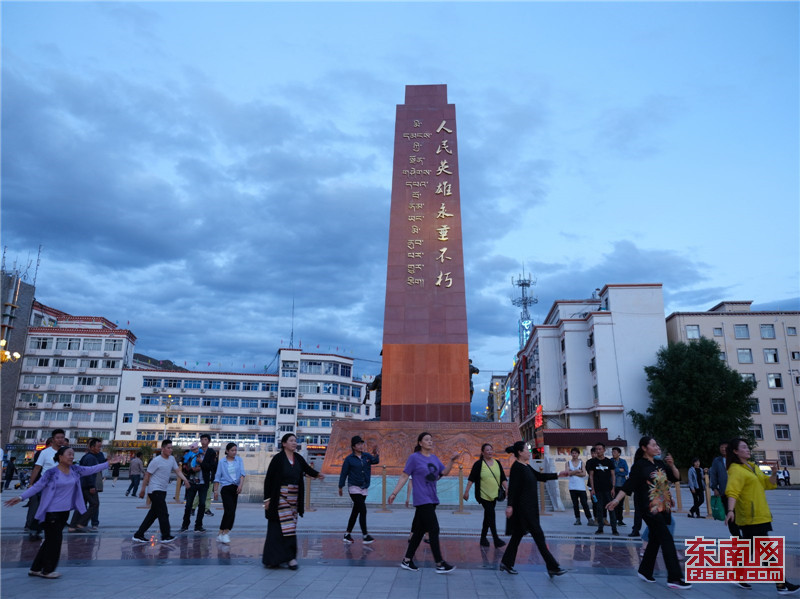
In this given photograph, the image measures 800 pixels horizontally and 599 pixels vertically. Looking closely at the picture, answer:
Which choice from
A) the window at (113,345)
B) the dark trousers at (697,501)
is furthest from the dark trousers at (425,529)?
the window at (113,345)

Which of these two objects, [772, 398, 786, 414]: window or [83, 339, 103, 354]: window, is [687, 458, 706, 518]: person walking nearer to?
[772, 398, 786, 414]: window

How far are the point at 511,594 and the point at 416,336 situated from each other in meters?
13.6

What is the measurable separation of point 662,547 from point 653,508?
336 millimetres

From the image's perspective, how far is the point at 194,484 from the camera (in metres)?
9.34

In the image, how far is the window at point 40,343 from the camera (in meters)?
48.2

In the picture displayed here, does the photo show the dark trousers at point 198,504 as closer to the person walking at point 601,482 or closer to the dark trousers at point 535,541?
the dark trousers at point 535,541

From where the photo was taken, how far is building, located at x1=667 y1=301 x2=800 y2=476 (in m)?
35.3

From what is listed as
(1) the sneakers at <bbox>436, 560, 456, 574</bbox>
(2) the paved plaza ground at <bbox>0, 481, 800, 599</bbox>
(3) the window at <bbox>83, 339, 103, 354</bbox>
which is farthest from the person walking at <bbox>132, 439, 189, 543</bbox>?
(3) the window at <bbox>83, 339, 103, 354</bbox>

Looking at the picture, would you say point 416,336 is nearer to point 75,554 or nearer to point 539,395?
point 75,554

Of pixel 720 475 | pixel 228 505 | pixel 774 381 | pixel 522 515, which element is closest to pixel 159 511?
pixel 228 505

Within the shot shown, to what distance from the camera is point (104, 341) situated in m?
49.3

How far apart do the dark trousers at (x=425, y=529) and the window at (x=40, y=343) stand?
51.5 meters

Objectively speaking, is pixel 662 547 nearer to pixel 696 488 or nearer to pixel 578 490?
pixel 578 490

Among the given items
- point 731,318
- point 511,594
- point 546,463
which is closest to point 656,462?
point 511,594
